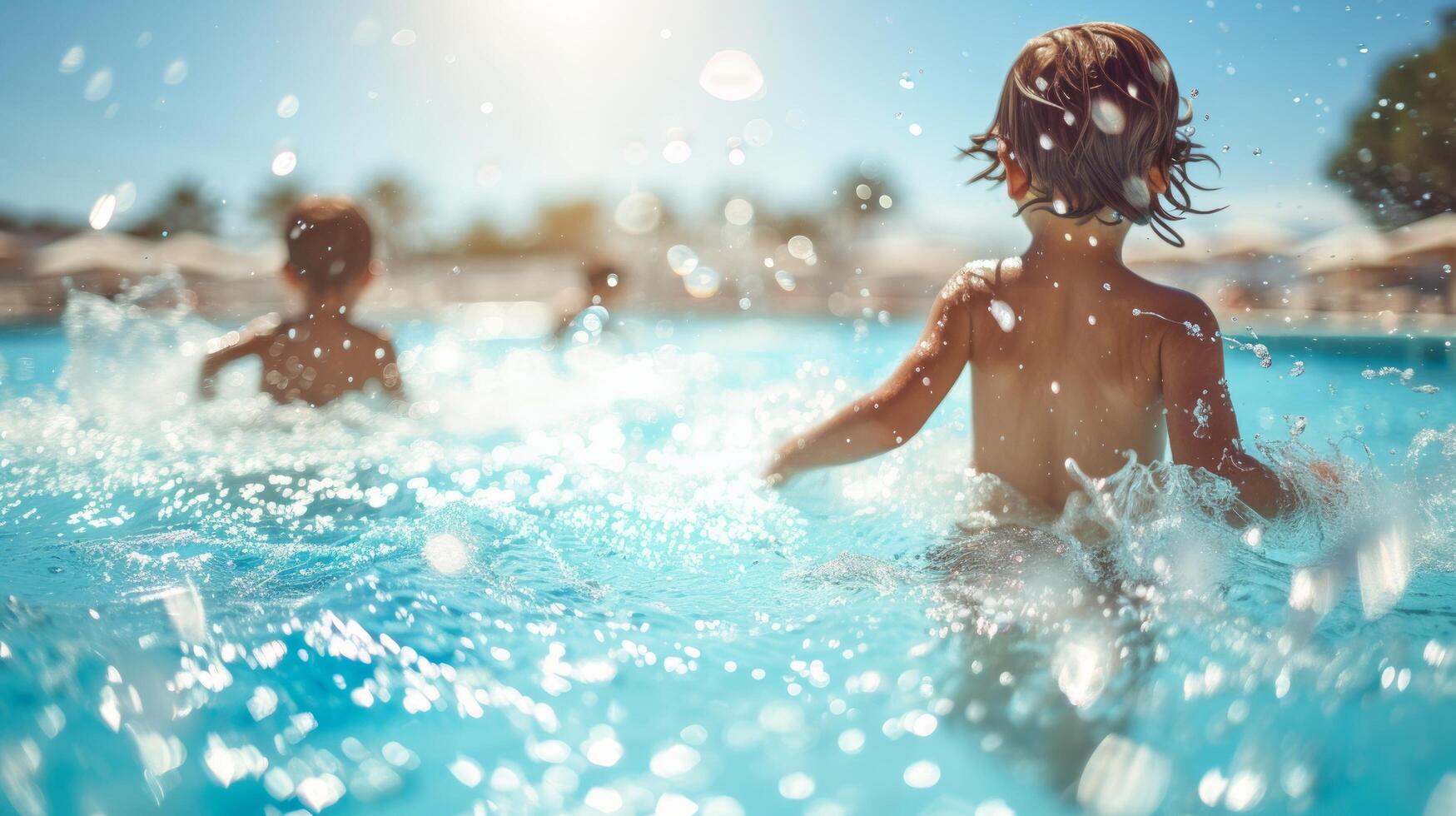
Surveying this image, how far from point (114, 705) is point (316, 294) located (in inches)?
100

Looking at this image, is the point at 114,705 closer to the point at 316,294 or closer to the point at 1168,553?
the point at 1168,553

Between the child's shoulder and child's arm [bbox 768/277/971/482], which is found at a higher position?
the child's shoulder

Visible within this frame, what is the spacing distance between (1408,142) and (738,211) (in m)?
6.40

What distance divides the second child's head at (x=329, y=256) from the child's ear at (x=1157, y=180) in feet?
9.32

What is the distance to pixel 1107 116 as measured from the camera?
1.58 meters

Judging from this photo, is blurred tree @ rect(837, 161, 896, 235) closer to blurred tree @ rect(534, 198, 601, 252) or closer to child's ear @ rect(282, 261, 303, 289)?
child's ear @ rect(282, 261, 303, 289)

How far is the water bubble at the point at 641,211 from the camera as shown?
10701mm

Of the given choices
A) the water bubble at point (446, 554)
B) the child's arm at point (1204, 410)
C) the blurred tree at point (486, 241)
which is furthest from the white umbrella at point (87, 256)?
the child's arm at point (1204, 410)

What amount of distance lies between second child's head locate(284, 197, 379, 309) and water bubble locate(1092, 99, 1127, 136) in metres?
2.78

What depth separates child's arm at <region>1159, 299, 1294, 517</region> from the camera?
154 cm

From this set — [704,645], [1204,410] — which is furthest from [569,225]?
[704,645]

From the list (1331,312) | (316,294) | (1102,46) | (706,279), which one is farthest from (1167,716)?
(1331,312)

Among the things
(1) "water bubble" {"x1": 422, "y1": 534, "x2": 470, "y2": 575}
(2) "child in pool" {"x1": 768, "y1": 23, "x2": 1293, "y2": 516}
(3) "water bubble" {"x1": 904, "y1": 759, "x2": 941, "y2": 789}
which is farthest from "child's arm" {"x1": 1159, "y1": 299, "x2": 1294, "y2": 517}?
(1) "water bubble" {"x1": 422, "y1": 534, "x2": 470, "y2": 575}

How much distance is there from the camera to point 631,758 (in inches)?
39.8
